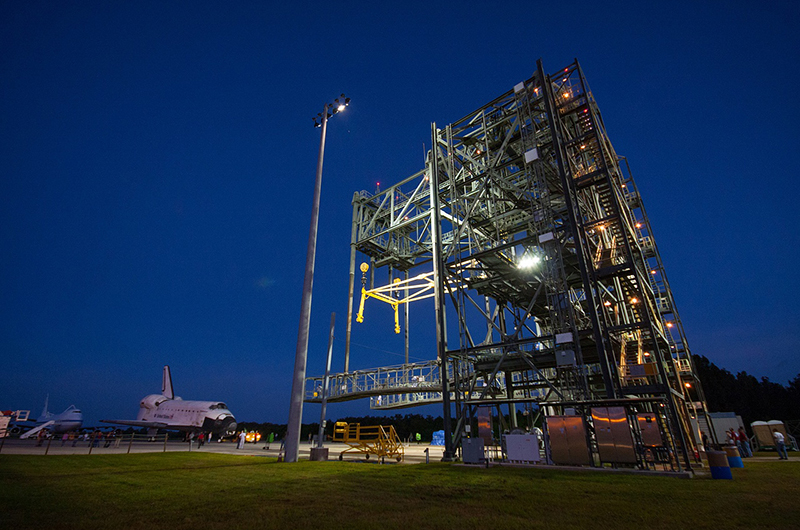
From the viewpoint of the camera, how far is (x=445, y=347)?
2238 cm

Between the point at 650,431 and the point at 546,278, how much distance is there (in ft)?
28.8

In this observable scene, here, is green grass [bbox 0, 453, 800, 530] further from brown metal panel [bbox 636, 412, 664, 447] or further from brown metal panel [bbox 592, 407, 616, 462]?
brown metal panel [bbox 636, 412, 664, 447]

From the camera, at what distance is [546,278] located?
20.6m

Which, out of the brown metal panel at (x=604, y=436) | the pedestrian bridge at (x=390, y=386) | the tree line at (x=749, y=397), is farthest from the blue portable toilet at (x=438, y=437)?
the tree line at (x=749, y=397)

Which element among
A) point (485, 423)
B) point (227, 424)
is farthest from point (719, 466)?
point (227, 424)

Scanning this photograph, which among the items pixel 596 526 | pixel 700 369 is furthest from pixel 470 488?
pixel 700 369

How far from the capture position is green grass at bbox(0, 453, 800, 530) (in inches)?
236

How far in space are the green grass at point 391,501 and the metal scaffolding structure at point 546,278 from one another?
473 cm

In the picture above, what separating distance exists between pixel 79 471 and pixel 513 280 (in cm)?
2327

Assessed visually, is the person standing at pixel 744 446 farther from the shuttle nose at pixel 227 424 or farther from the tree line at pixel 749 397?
the shuttle nose at pixel 227 424

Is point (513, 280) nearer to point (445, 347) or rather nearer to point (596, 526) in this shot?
point (445, 347)

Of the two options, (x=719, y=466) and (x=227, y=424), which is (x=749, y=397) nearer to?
(x=719, y=466)

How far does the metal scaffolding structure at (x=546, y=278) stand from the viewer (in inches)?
703

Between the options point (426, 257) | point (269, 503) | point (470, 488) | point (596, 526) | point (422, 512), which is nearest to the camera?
point (596, 526)
